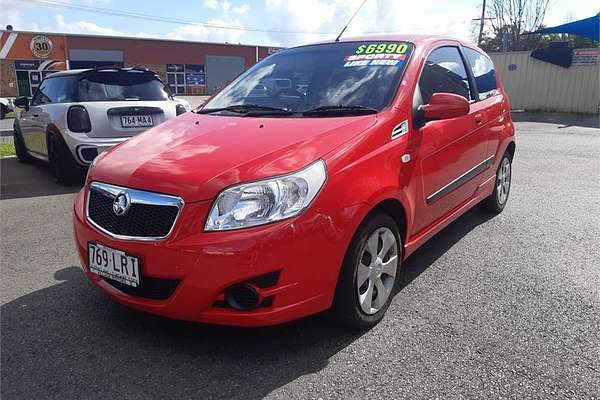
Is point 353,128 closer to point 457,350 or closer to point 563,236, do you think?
point 457,350

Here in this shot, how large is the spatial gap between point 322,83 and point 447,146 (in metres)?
0.98

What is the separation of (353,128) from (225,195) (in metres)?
0.86

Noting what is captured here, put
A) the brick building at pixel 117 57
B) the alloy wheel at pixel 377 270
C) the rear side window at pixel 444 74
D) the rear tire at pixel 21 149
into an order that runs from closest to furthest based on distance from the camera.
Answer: the alloy wheel at pixel 377 270 → the rear side window at pixel 444 74 → the rear tire at pixel 21 149 → the brick building at pixel 117 57

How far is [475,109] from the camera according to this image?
3982 millimetres

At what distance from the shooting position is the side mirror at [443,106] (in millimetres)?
3020

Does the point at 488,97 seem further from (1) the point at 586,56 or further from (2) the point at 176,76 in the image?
(2) the point at 176,76

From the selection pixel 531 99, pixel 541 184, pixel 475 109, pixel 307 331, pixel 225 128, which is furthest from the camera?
pixel 531 99

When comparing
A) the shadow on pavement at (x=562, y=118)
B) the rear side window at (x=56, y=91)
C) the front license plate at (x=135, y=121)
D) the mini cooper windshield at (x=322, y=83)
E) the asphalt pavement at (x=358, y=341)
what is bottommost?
the shadow on pavement at (x=562, y=118)

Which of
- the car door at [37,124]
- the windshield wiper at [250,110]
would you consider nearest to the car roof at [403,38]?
the windshield wiper at [250,110]

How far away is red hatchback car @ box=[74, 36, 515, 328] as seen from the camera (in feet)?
7.42

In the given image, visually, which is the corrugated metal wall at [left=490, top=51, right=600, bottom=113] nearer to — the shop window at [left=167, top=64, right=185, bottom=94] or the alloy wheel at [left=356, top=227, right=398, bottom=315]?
the alloy wheel at [left=356, top=227, right=398, bottom=315]

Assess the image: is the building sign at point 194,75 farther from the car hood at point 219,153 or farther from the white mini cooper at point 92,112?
the car hood at point 219,153

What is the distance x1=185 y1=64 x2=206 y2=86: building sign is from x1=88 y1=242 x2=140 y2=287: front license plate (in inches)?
1703

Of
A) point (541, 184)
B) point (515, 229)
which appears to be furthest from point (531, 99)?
point (515, 229)
